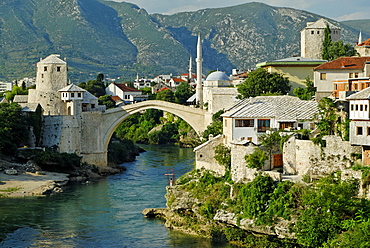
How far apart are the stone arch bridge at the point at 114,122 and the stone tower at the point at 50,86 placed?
381 cm

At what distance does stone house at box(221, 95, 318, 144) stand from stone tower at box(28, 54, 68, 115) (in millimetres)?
23911

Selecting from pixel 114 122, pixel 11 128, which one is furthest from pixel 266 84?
pixel 11 128

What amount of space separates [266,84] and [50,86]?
20608 mm

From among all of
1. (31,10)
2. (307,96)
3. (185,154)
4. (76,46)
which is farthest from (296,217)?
(31,10)

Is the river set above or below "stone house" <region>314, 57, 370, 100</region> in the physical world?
below

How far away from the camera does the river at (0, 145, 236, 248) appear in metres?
31.7

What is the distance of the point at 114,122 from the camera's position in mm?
58625

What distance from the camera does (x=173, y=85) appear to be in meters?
118

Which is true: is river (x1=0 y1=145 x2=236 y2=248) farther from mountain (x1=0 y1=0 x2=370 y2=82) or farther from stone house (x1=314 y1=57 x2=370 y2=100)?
mountain (x1=0 y1=0 x2=370 y2=82)

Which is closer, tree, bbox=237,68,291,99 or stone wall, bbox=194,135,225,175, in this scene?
stone wall, bbox=194,135,225,175

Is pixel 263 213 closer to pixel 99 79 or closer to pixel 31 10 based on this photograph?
pixel 99 79

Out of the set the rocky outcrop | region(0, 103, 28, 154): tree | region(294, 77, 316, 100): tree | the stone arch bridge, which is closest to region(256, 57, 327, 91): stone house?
region(294, 77, 316, 100): tree

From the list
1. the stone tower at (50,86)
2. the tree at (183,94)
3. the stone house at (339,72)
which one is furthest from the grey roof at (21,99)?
the tree at (183,94)

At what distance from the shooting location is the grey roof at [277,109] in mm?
36500
